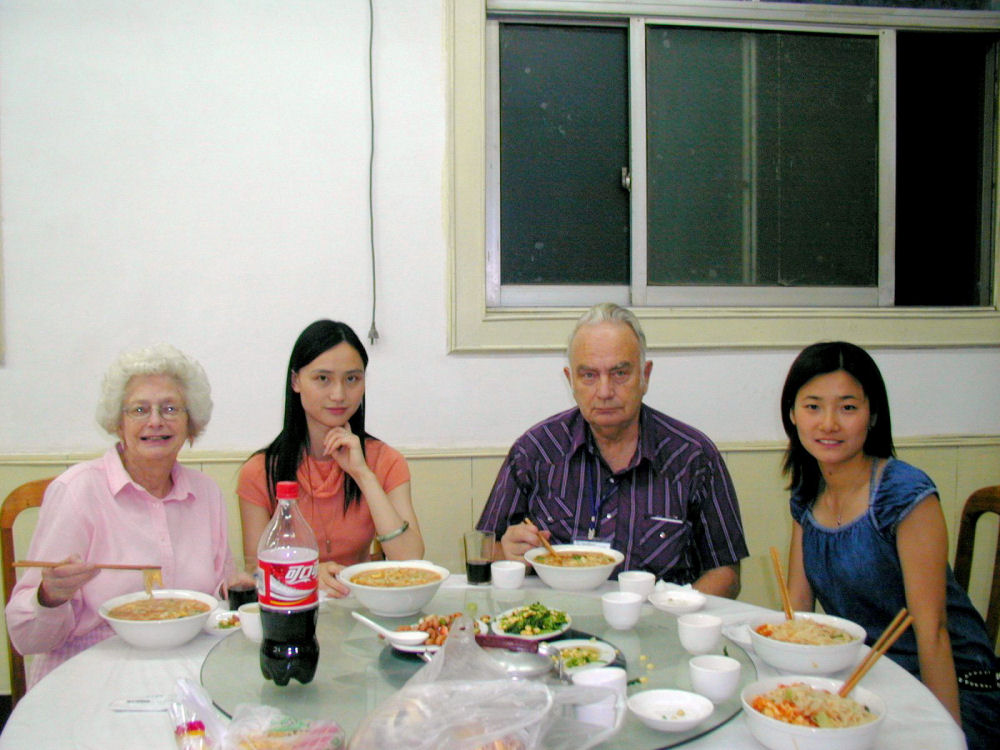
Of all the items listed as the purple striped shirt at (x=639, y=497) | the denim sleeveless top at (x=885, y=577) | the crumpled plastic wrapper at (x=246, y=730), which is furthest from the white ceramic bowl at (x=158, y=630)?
the denim sleeveless top at (x=885, y=577)

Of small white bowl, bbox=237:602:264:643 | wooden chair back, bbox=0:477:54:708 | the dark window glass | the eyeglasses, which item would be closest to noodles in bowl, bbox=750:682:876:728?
small white bowl, bbox=237:602:264:643

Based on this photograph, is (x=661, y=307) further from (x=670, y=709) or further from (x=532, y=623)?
(x=670, y=709)

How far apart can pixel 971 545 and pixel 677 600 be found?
108 cm

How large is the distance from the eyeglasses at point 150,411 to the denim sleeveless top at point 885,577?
1571 millimetres

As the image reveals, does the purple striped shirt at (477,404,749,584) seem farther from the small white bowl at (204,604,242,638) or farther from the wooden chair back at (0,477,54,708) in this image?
the wooden chair back at (0,477,54,708)

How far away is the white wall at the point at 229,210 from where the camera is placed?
2836 mm

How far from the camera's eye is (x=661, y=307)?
10.3 feet

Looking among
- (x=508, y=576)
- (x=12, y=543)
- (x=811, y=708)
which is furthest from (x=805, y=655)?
(x=12, y=543)

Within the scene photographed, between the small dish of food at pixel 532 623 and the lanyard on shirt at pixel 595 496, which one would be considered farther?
the lanyard on shirt at pixel 595 496

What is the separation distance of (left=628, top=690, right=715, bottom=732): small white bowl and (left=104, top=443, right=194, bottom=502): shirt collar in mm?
1268

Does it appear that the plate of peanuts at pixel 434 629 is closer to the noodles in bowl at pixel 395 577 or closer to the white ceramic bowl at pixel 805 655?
the noodles in bowl at pixel 395 577

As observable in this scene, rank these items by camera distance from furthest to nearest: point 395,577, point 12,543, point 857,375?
point 12,543 → point 857,375 → point 395,577

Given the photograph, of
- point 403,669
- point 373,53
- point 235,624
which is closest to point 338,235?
point 373,53

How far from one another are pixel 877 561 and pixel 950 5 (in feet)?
8.95
